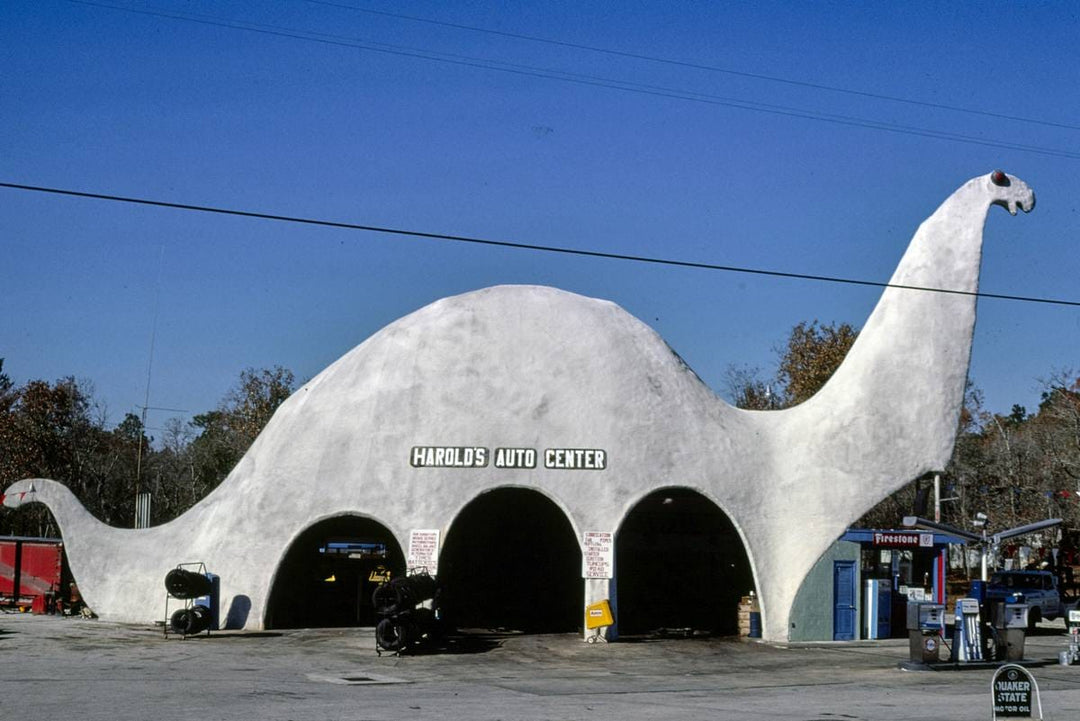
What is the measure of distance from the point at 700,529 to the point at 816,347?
26728mm

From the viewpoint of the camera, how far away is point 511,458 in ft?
89.4

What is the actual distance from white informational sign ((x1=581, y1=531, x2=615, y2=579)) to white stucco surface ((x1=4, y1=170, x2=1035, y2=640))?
11.5 inches

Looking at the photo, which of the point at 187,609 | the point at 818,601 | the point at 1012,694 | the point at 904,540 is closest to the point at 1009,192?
the point at 904,540

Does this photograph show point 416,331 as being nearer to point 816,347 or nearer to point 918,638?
point 918,638

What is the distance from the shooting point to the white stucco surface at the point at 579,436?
27.3 m

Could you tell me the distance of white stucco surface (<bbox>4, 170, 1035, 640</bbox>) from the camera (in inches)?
1073

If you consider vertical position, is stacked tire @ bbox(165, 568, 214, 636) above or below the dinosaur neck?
below

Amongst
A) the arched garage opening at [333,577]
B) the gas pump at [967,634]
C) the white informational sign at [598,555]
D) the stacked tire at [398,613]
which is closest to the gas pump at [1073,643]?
the gas pump at [967,634]

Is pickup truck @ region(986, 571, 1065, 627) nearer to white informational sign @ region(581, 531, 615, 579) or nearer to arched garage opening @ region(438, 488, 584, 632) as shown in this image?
arched garage opening @ region(438, 488, 584, 632)

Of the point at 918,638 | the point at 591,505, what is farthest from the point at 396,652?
the point at 918,638

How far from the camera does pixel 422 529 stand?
88.2 feet

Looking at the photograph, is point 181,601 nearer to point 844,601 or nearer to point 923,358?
point 844,601

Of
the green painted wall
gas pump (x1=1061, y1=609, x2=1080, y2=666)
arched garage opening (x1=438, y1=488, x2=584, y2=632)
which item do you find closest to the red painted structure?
arched garage opening (x1=438, y1=488, x2=584, y2=632)

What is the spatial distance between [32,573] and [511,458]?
47.6ft
